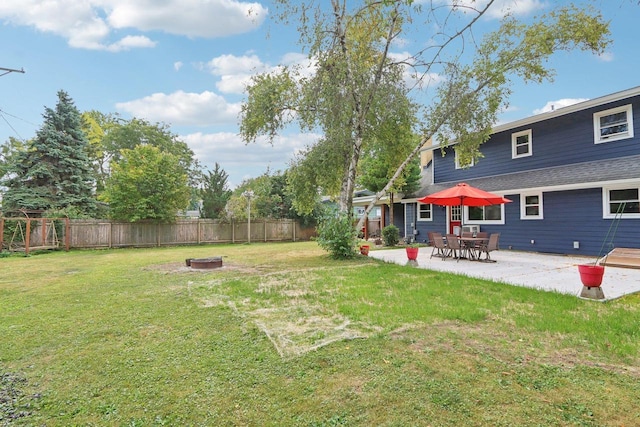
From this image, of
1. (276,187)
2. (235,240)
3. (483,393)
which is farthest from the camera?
(276,187)

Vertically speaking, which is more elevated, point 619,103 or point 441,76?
Result: point 441,76

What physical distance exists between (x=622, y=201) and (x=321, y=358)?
1021 cm

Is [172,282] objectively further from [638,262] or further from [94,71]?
[94,71]

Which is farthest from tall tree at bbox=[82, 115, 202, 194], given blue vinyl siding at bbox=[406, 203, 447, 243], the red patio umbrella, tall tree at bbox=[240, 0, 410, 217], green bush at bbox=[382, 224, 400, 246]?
the red patio umbrella

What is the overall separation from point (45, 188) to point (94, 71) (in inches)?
272

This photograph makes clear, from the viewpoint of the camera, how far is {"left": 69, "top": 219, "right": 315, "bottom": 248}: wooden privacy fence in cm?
1519

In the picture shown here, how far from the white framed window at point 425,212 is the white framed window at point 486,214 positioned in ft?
5.90

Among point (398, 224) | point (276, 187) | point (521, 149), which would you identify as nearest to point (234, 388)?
point (521, 149)

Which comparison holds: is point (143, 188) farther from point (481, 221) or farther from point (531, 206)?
point (531, 206)

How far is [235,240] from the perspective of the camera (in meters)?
18.8

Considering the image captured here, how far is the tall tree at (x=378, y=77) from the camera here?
9.04 metres

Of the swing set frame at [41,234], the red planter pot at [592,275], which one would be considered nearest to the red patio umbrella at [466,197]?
the red planter pot at [592,275]

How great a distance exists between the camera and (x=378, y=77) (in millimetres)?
9945

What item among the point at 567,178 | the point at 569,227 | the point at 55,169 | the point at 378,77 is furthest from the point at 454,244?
the point at 55,169
